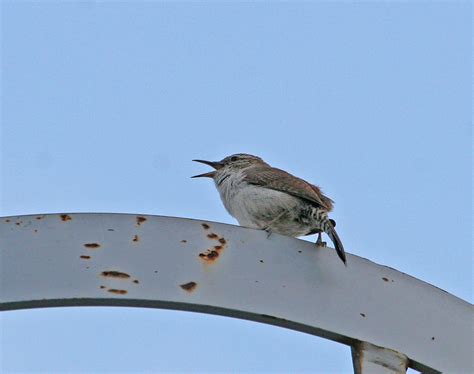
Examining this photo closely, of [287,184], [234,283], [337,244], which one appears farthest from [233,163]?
[234,283]

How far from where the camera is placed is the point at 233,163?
7133 mm

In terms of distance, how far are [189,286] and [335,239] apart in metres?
1.33

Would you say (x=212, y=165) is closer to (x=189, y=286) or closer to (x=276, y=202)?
(x=276, y=202)

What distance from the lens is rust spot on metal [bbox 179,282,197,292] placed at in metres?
2.94

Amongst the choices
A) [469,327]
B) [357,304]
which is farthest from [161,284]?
[469,327]

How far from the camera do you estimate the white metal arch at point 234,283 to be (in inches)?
114

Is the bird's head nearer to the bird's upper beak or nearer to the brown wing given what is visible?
the bird's upper beak

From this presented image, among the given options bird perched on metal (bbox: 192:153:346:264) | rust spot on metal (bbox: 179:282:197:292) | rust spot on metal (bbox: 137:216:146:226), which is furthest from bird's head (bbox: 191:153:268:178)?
rust spot on metal (bbox: 179:282:197:292)

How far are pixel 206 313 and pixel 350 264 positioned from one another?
56cm

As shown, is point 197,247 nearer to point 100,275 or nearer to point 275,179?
point 100,275

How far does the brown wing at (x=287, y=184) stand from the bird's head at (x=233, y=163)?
433 mm

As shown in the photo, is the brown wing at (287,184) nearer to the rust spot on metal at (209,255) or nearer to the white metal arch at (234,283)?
the white metal arch at (234,283)

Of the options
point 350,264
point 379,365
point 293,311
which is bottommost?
point 379,365

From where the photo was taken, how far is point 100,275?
2936mm
